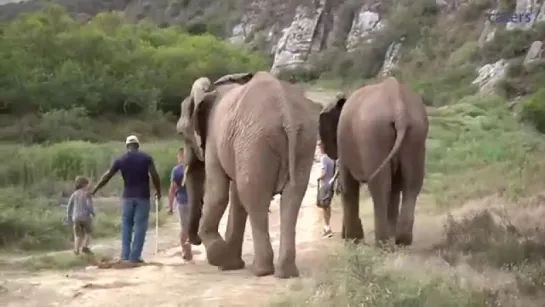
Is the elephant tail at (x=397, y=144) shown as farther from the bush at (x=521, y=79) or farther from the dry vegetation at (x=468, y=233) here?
the bush at (x=521, y=79)

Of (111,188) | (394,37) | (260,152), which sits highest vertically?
(394,37)

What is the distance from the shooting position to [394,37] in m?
78.6

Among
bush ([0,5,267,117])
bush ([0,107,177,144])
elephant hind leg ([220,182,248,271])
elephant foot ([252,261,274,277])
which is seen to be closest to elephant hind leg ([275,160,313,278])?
elephant foot ([252,261,274,277])

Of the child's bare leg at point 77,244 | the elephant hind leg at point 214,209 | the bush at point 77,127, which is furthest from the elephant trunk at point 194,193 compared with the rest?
the bush at point 77,127

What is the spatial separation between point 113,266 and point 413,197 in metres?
3.85

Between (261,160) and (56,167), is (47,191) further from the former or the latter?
(261,160)

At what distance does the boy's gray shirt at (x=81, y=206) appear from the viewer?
45.6 feet

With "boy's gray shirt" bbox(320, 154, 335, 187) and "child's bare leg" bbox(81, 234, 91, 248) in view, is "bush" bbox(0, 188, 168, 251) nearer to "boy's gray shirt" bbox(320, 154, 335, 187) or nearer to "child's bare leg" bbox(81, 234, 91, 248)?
"child's bare leg" bbox(81, 234, 91, 248)

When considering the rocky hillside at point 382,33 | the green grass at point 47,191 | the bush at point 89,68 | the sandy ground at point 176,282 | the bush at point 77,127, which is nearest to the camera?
the sandy ground at point 176,282

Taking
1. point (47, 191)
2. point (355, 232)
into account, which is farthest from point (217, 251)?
point (47, 191)

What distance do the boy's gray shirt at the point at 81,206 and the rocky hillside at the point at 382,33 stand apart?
112 ft

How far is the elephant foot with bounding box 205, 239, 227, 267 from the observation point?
12.1 metres

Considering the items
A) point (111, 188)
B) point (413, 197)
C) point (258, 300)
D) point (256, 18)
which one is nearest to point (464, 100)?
point (111, 188)

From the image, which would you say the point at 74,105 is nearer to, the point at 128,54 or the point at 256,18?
the point at 128,54
